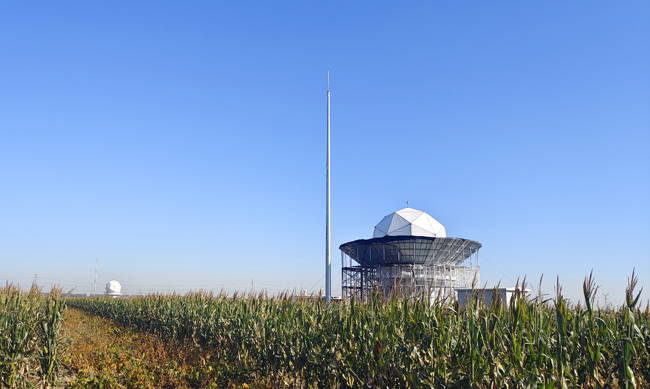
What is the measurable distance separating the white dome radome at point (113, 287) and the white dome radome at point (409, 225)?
224 feet

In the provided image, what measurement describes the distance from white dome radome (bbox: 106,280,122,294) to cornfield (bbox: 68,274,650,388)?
311ft

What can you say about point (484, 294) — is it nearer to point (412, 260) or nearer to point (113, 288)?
point (412, 260)

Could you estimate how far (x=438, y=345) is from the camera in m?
6.59

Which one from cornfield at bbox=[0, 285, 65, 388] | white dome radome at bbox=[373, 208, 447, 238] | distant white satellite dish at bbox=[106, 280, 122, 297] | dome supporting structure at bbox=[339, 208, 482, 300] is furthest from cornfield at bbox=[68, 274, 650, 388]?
distant white satellite dish at bbox=[106, 280, 122, 297]

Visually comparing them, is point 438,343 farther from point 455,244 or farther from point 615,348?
point 455,244

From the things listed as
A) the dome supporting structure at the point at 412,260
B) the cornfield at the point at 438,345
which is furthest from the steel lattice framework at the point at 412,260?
the cornfield at the point at 438,345

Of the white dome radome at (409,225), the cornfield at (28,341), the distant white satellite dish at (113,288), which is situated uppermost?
the white dome radome at (409,225)

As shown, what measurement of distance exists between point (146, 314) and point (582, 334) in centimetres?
2356

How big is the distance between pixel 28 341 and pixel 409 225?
46.1 metres

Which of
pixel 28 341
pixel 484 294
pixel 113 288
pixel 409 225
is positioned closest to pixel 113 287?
pixel 113 288

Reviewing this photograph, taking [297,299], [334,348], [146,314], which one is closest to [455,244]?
[146,314]

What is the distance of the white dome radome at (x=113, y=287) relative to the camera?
320ft

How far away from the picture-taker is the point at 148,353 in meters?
15.7

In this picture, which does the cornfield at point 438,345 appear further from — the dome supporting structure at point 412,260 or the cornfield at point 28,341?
the dome supporting structure at point 412,260
